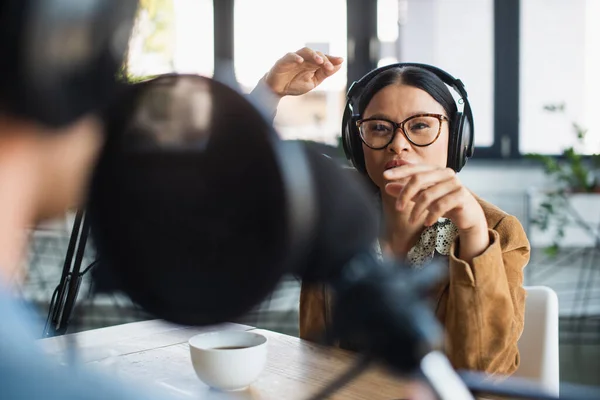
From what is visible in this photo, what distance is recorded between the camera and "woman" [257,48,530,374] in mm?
713

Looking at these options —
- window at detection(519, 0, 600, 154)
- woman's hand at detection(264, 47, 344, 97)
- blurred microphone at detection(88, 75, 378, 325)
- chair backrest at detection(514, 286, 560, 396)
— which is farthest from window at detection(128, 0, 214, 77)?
window at detection(519, 0, 600, 154)

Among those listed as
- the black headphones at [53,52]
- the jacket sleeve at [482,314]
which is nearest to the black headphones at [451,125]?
the jacket sleeve at [482,314]

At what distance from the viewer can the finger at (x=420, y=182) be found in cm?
58

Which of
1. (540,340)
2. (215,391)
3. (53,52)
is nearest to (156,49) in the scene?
(53,52)

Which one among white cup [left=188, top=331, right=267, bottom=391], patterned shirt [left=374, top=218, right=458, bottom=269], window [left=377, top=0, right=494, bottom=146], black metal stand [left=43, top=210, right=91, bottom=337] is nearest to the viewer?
black metal stand [left=43, top=210, right=91, bottom=337]

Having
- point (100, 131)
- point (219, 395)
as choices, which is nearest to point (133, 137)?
point (100, 131)

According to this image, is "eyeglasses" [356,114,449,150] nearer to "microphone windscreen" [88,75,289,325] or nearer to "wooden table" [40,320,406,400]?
"wooden table" [40,320,406,400]

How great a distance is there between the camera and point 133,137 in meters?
0.28

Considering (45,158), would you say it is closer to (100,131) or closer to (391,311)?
(100,131)

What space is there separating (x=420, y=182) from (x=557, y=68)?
4745 mm

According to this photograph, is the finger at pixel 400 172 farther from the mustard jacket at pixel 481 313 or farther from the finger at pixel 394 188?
the mustard jacket at pixel 481 313

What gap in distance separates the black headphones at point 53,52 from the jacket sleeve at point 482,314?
784 mm

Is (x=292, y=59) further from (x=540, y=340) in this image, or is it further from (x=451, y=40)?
(x=451, y=40)

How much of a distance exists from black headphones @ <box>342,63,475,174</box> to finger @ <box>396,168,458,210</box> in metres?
0.54
